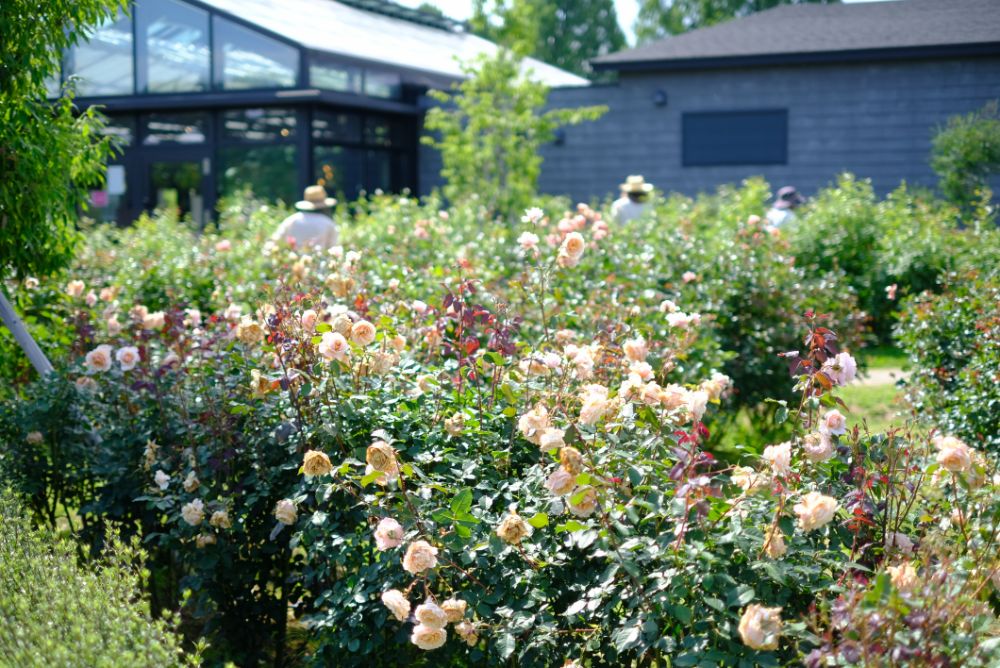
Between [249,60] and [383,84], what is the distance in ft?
8.43

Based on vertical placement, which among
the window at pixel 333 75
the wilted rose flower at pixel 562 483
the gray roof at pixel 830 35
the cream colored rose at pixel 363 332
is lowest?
the wilted rose flower at pixel 562 483

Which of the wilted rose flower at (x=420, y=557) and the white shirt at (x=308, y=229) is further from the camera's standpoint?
the white shirt at (x=308, y=229)

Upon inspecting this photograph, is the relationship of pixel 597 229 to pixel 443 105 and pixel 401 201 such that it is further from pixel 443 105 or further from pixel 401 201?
pixel 443 105

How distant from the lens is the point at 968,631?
2.29 m

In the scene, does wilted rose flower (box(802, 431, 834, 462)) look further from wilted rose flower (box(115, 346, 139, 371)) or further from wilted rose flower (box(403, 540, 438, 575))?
wilted rose flower (box(115, 346, 139, 371))

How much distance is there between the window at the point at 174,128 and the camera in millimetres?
18266

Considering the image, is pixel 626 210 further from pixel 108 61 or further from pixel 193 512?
pixel 108 61

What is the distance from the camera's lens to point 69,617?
2.47 metres

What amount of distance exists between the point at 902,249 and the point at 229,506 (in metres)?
→ 10.0

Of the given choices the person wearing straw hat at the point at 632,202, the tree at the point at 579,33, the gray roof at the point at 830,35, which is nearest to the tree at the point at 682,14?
the tree at the point at 579,33

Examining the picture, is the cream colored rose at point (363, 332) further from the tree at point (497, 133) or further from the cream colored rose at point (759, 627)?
the tree at point (497, 133)

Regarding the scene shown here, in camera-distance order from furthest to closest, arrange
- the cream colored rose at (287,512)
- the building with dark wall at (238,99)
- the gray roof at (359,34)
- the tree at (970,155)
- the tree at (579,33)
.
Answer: the tree at (579,33) < the gray roof at (359,34) < the building with dark wall at (238,99) < the tree at (970,155) < the cream colored rose at (287,512)

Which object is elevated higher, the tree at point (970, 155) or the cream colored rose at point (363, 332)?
the tree at point (970, 155)

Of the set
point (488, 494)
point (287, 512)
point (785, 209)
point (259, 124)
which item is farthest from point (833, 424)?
point (259, 124)
